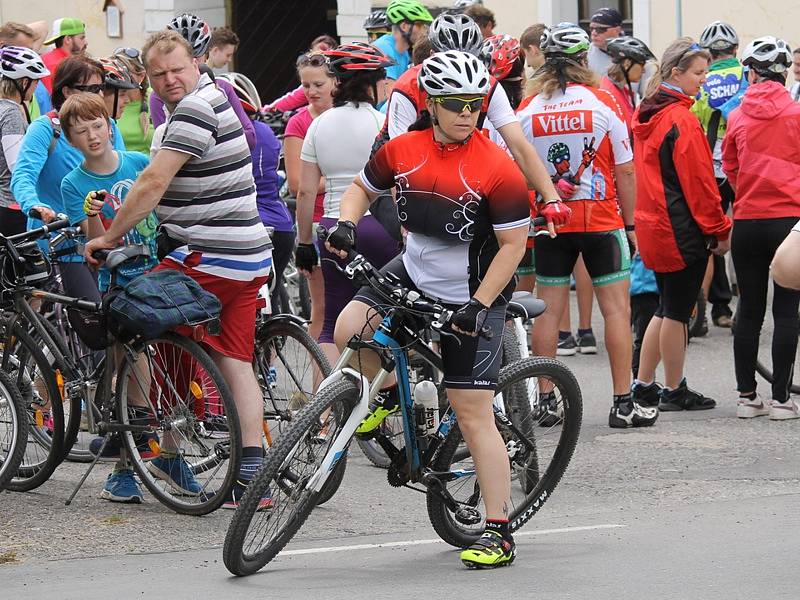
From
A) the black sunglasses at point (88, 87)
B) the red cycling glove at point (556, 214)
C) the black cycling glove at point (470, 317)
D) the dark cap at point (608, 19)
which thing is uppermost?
the black sunglasses at point (88, 87)

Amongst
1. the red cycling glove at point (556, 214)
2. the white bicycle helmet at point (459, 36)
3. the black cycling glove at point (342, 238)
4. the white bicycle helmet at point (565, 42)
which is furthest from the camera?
the white bicycle helmet at point (565, 42)

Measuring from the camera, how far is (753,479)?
25.6 ft

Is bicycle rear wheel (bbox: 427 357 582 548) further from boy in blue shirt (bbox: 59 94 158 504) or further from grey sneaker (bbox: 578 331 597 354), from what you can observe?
grey sneaker (bbox: 578 331 597 354)

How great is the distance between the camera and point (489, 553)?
606cm

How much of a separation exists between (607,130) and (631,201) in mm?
436

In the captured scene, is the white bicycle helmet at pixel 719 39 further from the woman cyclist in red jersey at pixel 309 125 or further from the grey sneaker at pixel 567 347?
the woman cyclist in red jersey at pixel 309 125

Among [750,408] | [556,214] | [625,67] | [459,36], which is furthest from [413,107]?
[625,67]

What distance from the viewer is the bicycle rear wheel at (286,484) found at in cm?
570

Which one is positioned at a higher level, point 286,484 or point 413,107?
point 413,107

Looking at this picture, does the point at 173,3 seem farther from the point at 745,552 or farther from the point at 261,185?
the point at 745,552

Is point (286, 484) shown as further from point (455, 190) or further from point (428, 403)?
point (455, 190)

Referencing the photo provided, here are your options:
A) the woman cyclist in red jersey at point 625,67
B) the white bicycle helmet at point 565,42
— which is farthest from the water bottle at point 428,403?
the woman cyclist in red jersey at point 625,67

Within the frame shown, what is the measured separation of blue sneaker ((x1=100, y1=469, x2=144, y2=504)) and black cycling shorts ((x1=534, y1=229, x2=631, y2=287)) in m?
2.75

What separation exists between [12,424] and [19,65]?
2778mm
